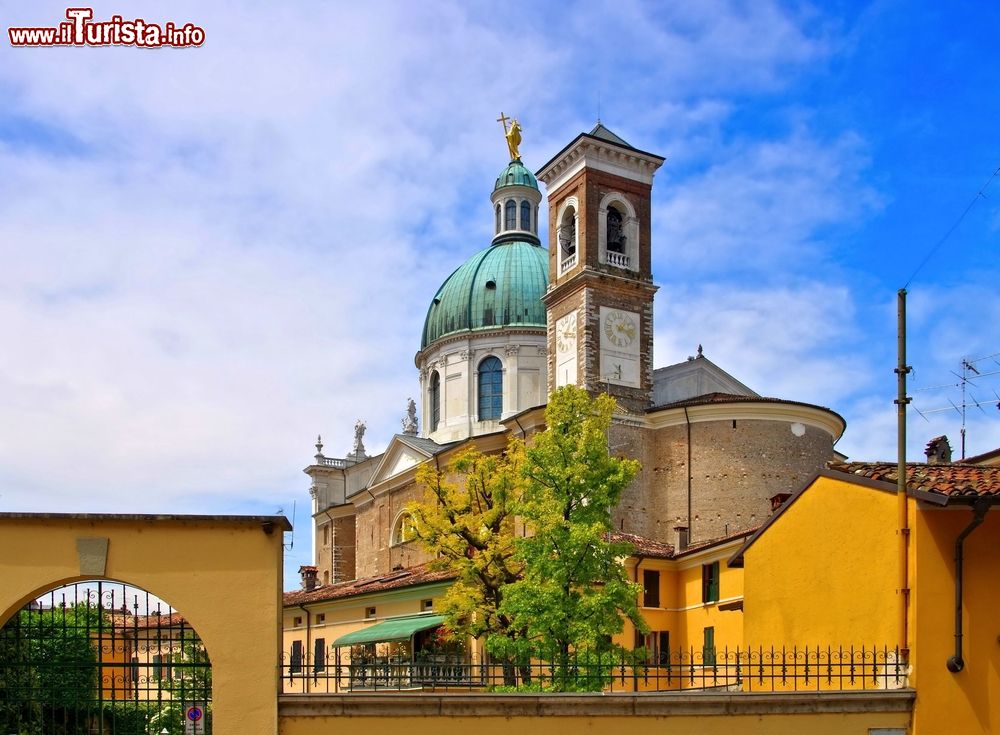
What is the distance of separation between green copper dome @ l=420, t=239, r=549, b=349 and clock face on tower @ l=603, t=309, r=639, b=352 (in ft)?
39.3

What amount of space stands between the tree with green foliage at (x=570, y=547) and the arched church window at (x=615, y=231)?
17.0 meters

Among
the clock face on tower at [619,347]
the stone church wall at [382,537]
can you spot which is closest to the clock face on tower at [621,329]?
the clock face on tower at [619,347]

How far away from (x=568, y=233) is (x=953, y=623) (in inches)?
1264

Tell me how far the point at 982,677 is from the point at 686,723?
400 cm

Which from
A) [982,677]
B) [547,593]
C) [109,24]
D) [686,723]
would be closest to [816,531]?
[982,677]

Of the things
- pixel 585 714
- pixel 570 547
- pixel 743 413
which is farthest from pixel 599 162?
pixel 585 714

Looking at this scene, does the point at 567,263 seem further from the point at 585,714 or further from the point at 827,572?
the point at 585,714

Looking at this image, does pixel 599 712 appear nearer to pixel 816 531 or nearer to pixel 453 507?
pixel 816 531

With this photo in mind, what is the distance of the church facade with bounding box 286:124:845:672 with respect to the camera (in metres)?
36.8

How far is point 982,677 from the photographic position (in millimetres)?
13930

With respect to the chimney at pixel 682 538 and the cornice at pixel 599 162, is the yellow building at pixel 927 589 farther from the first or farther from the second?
the cornice at pixel 599 162

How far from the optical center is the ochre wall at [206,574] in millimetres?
12164

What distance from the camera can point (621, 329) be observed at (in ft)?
139

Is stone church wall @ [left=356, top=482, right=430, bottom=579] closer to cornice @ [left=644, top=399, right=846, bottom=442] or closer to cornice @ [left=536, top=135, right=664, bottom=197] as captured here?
cornice @ [left=644, top=399, right=846, bottom=442]
